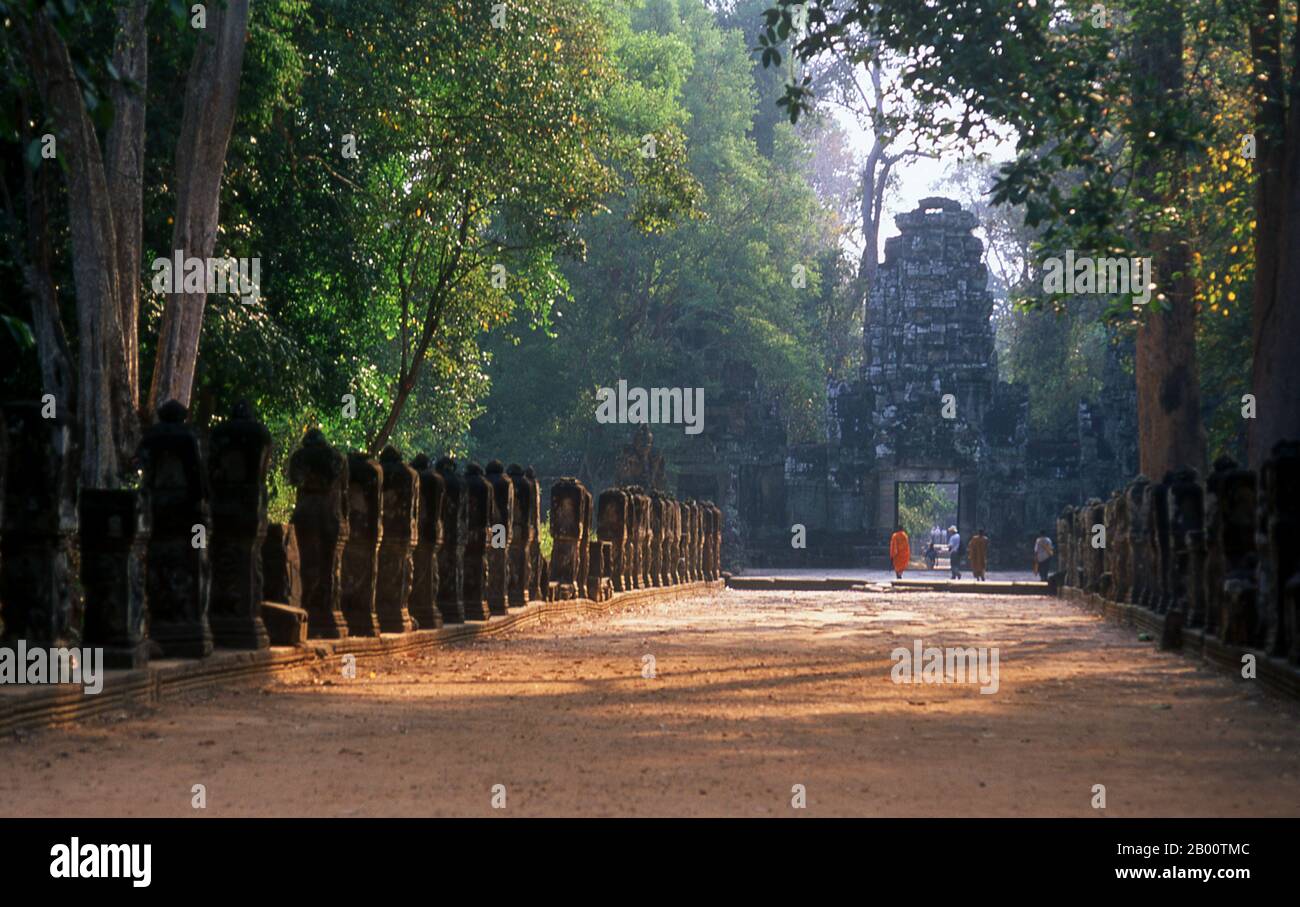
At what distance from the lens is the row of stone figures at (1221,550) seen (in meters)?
10.3

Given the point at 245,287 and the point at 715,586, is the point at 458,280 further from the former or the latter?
the point at 715,586

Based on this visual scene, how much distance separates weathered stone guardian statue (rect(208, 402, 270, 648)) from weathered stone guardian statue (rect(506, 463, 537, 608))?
23.3 ft

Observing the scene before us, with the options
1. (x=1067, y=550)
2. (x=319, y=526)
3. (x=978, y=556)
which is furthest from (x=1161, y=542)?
(x=978, y=556)

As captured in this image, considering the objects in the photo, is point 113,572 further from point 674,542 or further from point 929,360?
point 929,360

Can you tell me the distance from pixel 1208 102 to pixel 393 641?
1078 centimetres

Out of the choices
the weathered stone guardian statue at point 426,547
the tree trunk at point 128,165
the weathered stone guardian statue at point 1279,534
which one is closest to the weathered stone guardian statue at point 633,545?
the weathered stone guardian statue at point 426,547

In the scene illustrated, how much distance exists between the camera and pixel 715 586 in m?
34.4

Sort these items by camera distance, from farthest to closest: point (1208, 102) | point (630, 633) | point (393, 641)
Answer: point (1208, 102) < point (630, 633) < point (393, 641)

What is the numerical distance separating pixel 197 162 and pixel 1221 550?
880 cm

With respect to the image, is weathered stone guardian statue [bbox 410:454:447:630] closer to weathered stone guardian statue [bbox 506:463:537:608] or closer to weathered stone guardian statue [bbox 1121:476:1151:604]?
weathered stone guardian statue [bbox 506:463:537:608]

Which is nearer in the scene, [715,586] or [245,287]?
[245,287]

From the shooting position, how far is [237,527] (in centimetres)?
1042

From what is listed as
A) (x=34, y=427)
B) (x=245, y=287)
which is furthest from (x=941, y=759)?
(x=245, y=287)

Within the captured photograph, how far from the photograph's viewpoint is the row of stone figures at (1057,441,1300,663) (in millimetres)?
10305
